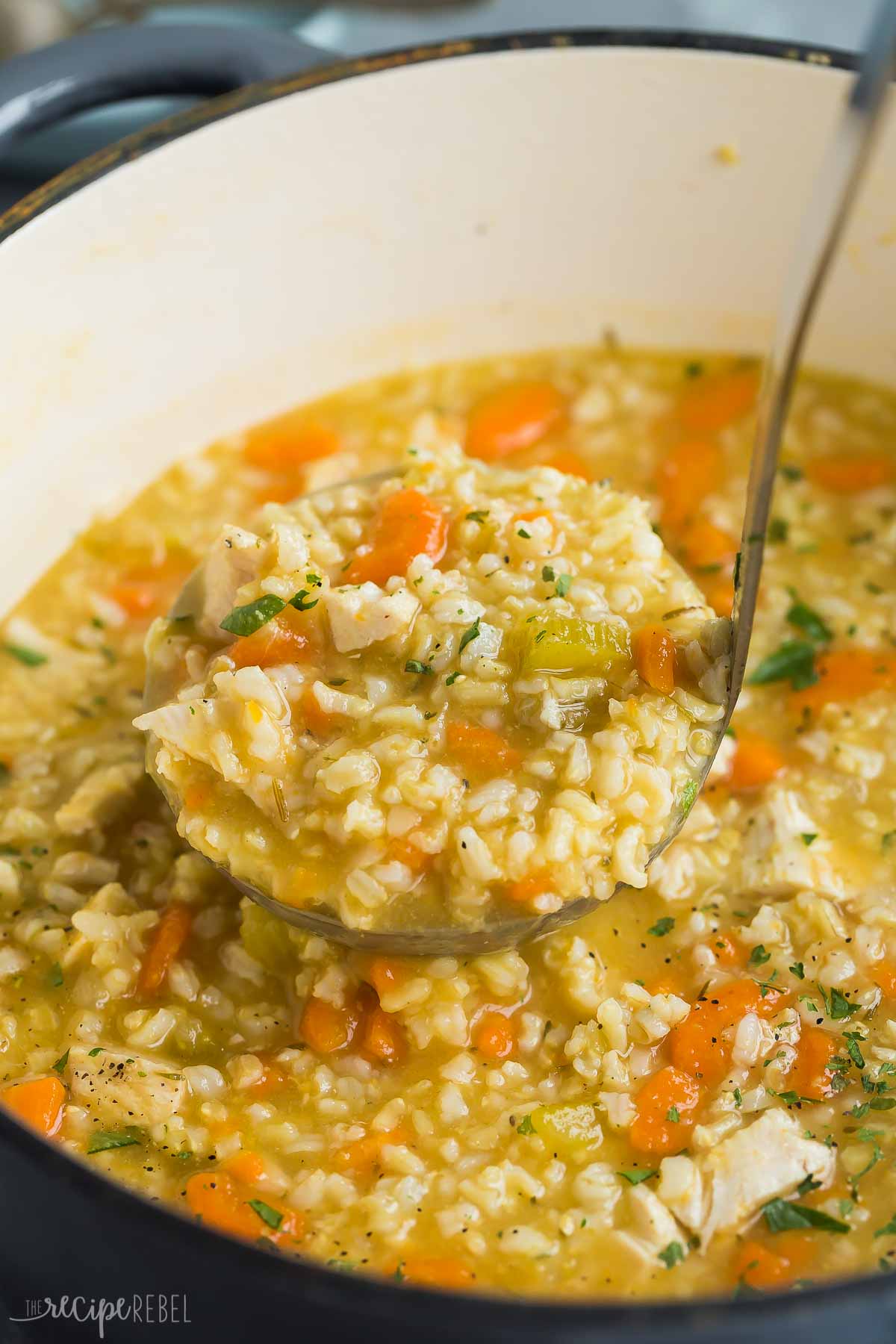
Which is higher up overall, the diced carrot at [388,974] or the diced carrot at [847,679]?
the diced carrot at [388,974]

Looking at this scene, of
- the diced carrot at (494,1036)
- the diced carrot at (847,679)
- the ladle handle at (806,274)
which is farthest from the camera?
the diced carrot at (847,679)

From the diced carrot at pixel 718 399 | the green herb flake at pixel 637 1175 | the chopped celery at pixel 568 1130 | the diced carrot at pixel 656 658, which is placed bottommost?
the green herb flake at pixel 637 1175

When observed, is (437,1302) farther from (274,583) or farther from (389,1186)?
(274,583)

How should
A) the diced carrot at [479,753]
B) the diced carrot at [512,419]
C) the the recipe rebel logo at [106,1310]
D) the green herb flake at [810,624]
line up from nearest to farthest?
the the recipe rebel logo at [106,1310] < the diced carrot at [479,753] < the green herb flake at [810,624] < the diced carrot at [512,419]

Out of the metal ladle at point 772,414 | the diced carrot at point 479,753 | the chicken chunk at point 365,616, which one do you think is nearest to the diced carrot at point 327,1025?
the metal ladle at point 772,414

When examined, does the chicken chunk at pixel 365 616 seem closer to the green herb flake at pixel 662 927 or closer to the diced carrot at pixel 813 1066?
the green herb flake at pixel 662 927

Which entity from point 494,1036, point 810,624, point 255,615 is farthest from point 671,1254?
point 810,624

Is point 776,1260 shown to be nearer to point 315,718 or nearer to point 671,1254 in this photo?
point 671,1254
